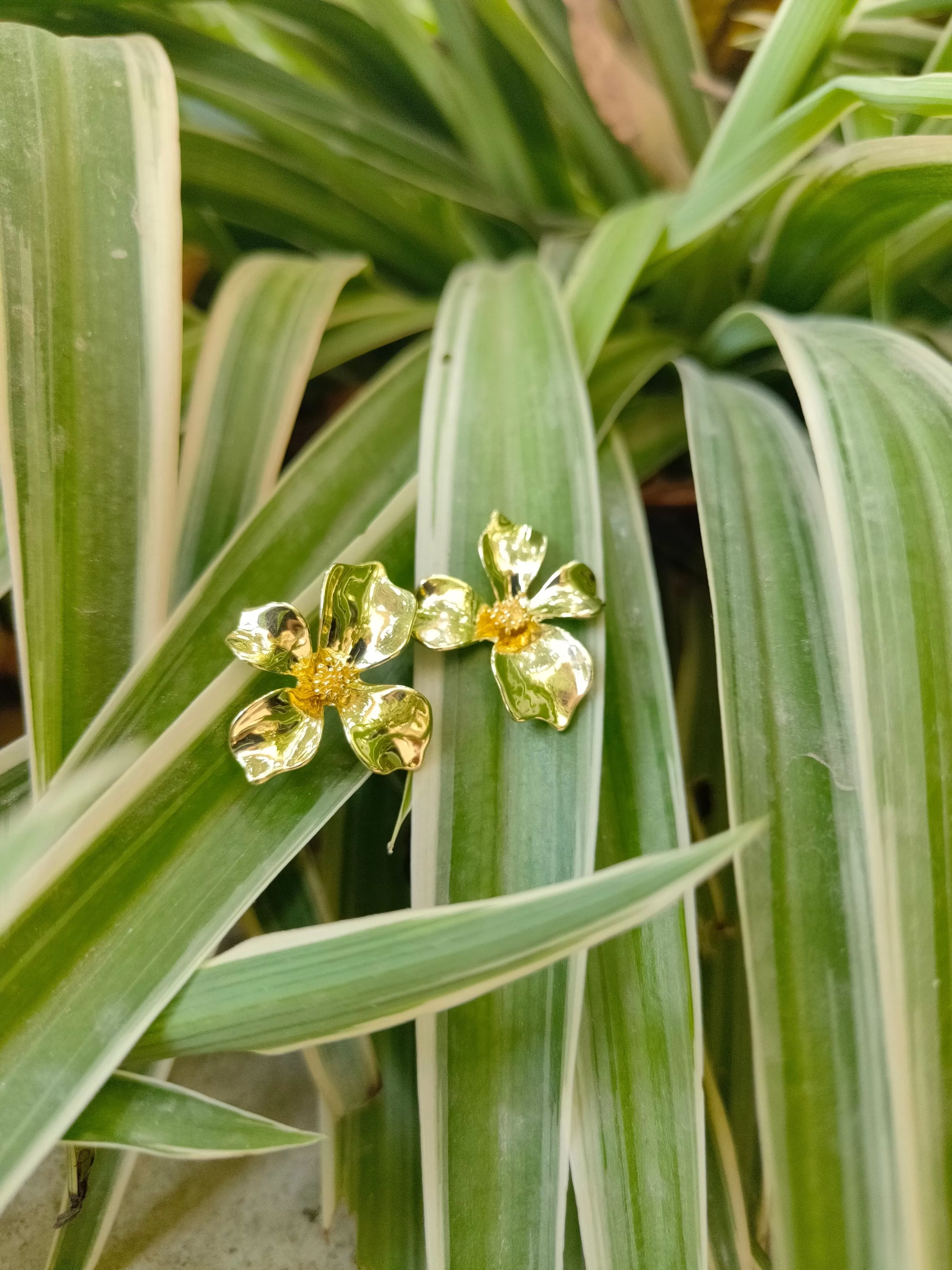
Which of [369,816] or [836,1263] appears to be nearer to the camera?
[836,1263]

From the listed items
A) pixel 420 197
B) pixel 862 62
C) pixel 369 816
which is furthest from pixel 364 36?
pixel 369 816

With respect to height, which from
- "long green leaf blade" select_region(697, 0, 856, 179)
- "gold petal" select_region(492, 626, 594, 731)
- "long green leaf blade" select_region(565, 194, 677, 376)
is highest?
"long green leaf blade" select_region(697, 0, 856, 179)

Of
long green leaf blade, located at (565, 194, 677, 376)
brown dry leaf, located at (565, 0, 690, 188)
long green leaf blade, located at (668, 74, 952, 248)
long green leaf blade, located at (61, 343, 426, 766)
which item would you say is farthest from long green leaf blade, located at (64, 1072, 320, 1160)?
brown dry leaf, located at (565, 0, 690, 188)

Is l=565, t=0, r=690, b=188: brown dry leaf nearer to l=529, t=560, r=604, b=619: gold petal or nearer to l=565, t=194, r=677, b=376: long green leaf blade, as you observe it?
l=565, t=194, r=677, b=376: long green leaf blade

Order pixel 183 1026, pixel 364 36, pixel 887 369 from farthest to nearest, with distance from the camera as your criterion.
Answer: pixel 364 36
pixel 887 369
pixel 183 1026

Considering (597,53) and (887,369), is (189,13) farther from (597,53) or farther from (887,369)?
(887,369)

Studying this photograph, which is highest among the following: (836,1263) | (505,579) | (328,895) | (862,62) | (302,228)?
(862,62)

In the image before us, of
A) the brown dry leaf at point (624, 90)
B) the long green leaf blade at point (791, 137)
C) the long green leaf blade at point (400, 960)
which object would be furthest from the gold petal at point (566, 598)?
the brown dry leaf at point (624, 90)
